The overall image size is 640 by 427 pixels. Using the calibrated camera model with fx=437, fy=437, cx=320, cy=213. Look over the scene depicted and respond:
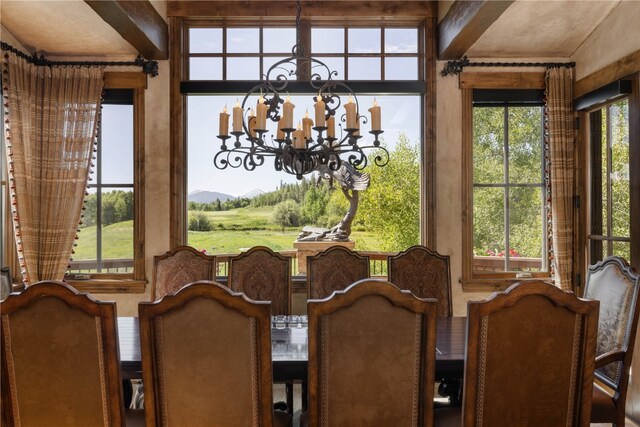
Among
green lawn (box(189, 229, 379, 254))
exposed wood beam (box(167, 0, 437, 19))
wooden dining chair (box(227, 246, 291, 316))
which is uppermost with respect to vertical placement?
exposed wood beam (box(167, 0, 437, 19))

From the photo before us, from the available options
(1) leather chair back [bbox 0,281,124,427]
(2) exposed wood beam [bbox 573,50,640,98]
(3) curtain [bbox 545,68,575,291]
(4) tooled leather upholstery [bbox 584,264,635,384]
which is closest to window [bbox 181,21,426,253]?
(3) curtain [bbox 545,68,575,291]

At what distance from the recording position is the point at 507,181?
11.6 feet

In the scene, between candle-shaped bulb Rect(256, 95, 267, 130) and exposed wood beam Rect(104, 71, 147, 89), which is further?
exposed wood beam Rect(104, 71, 147, 89)

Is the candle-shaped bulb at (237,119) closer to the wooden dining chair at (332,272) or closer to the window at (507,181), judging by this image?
the wooden dining chair at (332,272)

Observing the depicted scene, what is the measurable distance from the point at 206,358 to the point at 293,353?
1.88ft

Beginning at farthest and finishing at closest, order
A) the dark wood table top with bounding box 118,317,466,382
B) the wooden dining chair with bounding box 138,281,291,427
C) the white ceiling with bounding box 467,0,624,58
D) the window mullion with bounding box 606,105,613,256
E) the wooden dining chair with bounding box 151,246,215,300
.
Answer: the window mullion with bounding box 606,105,613,256
the white ceiling with bounding box 467,0,624,58
the wooden dining chair with bounding box 151,246,215,300
the dark wood table top with bounding box 118,317,466,382
the wooden dining chair with bounding box 138,281,291,427

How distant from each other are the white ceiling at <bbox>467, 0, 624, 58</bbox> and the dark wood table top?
2206 mm

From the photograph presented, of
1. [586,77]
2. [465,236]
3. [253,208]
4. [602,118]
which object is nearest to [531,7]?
[586,77]

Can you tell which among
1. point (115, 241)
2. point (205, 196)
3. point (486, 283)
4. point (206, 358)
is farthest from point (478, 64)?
point (115, 241)

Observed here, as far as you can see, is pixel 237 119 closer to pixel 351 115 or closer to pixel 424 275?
pixel 351 115

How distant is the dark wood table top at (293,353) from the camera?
5.90 feet

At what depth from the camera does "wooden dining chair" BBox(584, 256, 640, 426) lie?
1.94m

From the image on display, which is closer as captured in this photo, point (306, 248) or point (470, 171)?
point (470, 171)

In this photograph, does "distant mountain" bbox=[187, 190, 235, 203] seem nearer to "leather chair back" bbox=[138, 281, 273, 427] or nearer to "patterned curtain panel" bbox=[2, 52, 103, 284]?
"patterned curtain panel" bbox=[2, 52, 103, 284]
